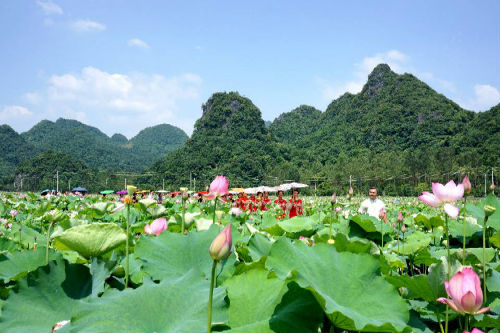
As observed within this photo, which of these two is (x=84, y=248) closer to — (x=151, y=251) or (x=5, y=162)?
(x=151, y=251)

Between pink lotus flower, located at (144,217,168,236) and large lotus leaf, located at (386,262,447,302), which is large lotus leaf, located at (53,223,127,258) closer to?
pink lotus flower, located at (144,217,168,236)

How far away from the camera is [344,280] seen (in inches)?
28.0

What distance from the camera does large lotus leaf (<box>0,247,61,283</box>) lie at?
0.92m

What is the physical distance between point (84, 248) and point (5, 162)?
6347 centimetres

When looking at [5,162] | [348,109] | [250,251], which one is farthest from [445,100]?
[5,162]

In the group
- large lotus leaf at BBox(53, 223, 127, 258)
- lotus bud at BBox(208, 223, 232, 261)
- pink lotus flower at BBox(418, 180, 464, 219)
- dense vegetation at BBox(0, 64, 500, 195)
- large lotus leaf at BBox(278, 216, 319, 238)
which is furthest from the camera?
dense vegetation at BBox(0, 64, 500, 195)

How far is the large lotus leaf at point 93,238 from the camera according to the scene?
2.53ft

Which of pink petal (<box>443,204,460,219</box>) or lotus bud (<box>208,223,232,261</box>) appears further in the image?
pink petal (<box>443,204,460,219</box>)

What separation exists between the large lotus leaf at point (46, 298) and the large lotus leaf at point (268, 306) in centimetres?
27

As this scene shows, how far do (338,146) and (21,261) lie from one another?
159 feet

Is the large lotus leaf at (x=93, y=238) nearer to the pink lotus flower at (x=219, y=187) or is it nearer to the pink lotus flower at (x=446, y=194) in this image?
the pink lotus flower at (x=219, y=187)

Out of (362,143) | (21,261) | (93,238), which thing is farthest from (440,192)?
(362,143)

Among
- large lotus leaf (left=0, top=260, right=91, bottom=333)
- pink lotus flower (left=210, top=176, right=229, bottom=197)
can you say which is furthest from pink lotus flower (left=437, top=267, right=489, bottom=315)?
pink lotus flower (left=210, top=176, right=229, bottom=197)

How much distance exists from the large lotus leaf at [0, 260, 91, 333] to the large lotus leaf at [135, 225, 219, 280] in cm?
19
